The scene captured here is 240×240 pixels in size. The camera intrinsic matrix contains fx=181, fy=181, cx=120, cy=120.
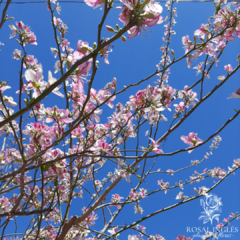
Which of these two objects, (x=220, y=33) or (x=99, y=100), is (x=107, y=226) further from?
(x=220, y=33)

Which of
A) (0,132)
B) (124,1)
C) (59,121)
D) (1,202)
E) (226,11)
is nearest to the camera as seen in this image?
(124,1)

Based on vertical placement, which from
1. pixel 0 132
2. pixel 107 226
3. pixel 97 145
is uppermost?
pixel 0 132

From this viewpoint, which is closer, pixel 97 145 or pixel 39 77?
pixel 39 77

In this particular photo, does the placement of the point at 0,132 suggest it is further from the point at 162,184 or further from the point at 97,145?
the point at 162,184

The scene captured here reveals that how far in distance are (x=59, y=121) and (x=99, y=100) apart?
334mm

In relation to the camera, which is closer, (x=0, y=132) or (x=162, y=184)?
(x=0, y=132)

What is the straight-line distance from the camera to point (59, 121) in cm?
134

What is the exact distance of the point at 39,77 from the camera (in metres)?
1.04

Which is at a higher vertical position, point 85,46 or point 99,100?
point 99,100

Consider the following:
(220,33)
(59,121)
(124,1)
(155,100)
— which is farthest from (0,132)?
(220,33)

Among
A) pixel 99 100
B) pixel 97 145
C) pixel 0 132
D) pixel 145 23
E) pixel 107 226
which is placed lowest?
pixel 107 226

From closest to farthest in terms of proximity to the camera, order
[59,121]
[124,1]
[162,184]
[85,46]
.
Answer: [124,1] < [85,46] < [59,121] < [162,184]

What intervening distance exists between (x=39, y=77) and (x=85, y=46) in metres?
0.37

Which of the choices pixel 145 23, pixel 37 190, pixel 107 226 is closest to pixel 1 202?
pixel 37 190
